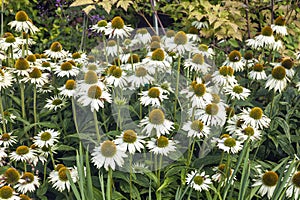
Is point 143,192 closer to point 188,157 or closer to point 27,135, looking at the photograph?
point 188,157

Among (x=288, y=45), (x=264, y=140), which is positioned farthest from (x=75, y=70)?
(x=288, y=45)

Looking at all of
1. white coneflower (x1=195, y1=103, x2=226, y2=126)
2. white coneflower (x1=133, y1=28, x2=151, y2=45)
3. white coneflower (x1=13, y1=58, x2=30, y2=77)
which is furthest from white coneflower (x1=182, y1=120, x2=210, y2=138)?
white coneflower (x1=13, y1=58, x2=30, y2=77)

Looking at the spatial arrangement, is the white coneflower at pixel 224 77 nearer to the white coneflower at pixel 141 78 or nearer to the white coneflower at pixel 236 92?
the white coneflower at pixel 236 92

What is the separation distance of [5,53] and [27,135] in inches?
23.9

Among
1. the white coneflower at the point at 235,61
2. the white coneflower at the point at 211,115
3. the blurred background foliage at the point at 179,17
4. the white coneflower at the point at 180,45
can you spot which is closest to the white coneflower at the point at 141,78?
the white coneflower at the point at 180,45

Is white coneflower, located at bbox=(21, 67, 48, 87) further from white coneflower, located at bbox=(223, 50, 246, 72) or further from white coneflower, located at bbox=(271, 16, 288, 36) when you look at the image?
white coneflower, located at bbox=(271, 16, 288, 36)

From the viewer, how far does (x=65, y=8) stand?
4.53m

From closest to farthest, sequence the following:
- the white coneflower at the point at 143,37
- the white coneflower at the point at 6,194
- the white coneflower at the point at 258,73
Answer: the white coneflower at the point at 6,194 → the white coneflower at the point at 258,73 → the white coneflower at the point at 143,37

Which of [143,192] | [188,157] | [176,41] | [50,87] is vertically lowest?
[143,192]

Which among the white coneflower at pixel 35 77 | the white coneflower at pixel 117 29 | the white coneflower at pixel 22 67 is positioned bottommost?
Answer: the white coneflower at pixel 35 77

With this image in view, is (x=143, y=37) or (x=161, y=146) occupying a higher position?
(x=143, y=37)

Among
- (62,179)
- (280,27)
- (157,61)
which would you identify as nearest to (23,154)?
(62,179)

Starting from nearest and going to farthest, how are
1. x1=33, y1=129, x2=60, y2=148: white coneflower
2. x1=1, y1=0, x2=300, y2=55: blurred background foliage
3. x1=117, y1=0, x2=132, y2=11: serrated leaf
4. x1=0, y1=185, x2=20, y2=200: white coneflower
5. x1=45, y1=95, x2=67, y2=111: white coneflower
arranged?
x1=0, y1=185, x2=20, y2=200: white coneflower < x1=33, y1=129, x2=60, y2=148: white coneflower < x1=45, y1=95, x2=67, y2=111: white coneflower < x1=117, y1=0, x2=132, y2=11: serrated leaf < x1=1, y1=0, x2=300, y2=55: blurred background foliage

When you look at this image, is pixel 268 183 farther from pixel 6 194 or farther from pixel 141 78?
pixel 6 194
